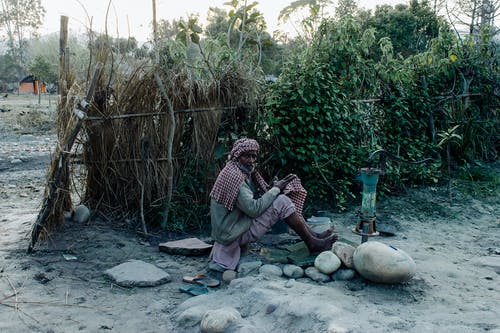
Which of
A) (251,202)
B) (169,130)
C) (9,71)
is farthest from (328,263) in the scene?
(9,71)

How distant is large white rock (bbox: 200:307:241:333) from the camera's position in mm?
3125

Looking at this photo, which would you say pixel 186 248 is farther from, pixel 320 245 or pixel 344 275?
pixel 344 275

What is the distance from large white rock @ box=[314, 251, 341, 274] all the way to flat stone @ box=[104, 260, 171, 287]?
4.49 ft

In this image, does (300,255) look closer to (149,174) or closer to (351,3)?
(149,174)

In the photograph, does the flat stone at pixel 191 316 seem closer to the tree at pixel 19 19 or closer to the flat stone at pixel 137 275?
the flat stone at pixel 137 275

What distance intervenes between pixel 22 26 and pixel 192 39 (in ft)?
134

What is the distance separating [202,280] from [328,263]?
1150mm

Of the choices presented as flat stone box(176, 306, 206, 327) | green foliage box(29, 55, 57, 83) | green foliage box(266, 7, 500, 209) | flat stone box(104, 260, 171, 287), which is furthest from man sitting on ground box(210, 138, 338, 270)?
green foliage box(29, 55, 57, 83)

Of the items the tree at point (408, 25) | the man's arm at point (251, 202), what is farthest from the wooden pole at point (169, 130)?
the tree at point (408, 25)

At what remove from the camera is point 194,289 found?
3949 millimetres

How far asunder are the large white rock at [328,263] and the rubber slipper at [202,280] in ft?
2.99

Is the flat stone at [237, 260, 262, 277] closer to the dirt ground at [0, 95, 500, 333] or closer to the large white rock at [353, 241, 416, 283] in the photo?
the dirt ground at [0, 95, 500, 333]

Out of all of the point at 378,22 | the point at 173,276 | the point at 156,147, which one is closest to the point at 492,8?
the point at 378,22

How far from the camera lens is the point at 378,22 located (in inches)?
717
